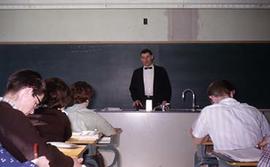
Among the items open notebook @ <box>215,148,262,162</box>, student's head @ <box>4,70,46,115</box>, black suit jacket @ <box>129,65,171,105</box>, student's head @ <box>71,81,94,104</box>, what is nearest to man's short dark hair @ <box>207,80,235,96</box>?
open notebook @ <box>215,148,262,162</box>

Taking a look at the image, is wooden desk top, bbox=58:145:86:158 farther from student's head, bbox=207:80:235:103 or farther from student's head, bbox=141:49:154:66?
student's head, bbox=141:49:154:66

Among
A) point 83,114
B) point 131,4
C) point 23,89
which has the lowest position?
point 83,114

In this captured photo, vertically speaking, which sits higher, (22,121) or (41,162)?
(22,121)

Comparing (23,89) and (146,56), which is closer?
(23,89)

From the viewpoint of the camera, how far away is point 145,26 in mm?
6359

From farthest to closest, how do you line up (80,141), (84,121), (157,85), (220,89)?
1. (157,85)
2. (84,121)
3. (220,89)
4. (80,141)

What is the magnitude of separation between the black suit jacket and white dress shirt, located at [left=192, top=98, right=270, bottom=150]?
242cm

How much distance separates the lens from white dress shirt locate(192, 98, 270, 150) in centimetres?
299

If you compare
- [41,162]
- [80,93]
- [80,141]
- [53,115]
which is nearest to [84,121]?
[80,93]

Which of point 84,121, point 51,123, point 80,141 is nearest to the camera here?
point 51,123

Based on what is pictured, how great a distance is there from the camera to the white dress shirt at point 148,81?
18.6 feet

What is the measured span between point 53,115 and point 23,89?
34.7 inches

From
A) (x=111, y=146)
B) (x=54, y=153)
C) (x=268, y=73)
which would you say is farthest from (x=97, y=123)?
(x=268, y=73)

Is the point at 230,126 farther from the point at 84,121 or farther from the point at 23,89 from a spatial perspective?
the point at 23,89
